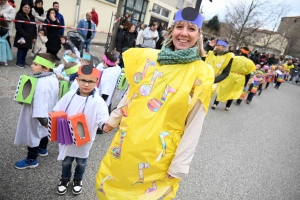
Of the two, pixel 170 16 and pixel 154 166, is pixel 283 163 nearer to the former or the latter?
pixel 154 166

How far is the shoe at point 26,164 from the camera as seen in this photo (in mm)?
2742

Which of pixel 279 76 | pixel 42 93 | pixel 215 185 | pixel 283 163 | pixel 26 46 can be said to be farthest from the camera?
pixel 279 76

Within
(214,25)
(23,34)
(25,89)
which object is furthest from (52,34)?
(214,25)

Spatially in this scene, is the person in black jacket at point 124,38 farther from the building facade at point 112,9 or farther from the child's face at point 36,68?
the child's face at point 36,68

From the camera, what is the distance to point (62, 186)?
2.57m

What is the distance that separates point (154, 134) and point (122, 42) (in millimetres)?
6545

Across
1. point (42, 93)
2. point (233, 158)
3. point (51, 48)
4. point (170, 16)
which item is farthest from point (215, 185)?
point (170, 16)

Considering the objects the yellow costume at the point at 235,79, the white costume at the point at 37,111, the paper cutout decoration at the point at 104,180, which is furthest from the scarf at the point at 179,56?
the yellow costume at the point at 235,79

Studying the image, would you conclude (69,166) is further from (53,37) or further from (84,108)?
(53,37)

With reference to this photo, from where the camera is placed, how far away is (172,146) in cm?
156

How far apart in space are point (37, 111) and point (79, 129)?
1.91 ft

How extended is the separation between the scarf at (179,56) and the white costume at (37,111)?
1.54 m

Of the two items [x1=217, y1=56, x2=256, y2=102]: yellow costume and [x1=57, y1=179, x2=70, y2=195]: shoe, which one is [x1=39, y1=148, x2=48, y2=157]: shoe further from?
[x1=217, y1=56, x2=256, y2=102]: yellow costume

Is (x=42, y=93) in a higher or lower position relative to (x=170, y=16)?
lower
